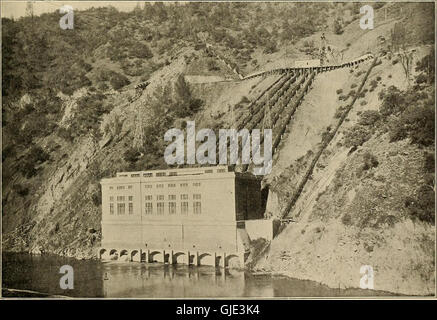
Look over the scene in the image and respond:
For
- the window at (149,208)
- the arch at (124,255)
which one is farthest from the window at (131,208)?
the arch at (124,255)

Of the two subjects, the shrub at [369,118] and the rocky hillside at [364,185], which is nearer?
the rocky hillside at [364,185]

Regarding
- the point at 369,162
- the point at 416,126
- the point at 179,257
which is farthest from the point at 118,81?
the point at 416,126

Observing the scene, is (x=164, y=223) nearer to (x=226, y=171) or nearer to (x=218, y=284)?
(x=226, y=171)

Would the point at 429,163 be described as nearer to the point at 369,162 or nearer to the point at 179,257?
the point at 369,162

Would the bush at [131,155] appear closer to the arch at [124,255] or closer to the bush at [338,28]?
the arch at [124,255]

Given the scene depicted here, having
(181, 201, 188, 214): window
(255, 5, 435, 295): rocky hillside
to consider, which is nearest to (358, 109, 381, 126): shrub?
(255, 5, 435, 295): rocky hillside

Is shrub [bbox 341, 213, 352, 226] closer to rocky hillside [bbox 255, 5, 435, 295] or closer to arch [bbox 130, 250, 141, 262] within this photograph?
rocky hillside [bbox 255, 5, 435, 295]
